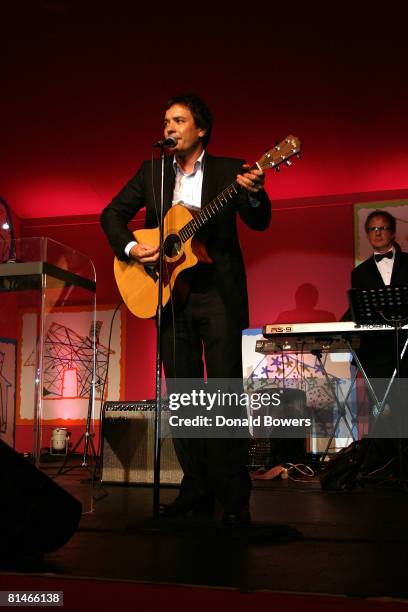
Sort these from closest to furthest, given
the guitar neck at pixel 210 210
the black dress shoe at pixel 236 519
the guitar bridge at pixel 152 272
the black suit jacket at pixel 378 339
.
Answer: the black dress shoe at pixel 236 519
the guitar neck at pixel 210 210
the guitar bridge at pixel 152 272
the black suit jacket at pixel 378 339

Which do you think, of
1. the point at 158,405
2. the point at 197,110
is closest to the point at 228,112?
the point at 197,110

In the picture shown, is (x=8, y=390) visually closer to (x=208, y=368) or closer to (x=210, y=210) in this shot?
(x=208, y=368)

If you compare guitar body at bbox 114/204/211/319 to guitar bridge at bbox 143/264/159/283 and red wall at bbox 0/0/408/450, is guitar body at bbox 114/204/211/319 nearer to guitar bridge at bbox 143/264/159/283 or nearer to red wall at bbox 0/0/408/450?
guitar bridge at bbox 143/264/159/283

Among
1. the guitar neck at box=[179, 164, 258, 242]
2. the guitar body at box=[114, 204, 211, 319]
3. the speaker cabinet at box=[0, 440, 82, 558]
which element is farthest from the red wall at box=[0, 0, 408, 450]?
the speaker cabinet at box=[0, 440, 82, 558]

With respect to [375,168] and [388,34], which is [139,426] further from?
[375,168]

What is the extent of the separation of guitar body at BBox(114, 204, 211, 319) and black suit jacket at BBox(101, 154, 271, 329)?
2.2 inches

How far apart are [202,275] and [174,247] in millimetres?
184

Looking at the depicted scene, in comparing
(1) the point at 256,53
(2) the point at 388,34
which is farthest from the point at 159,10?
(2) the point at 388,34

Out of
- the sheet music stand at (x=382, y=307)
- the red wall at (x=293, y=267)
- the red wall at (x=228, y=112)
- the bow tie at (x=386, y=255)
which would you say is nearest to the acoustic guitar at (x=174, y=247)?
the red wall at (x=228, y=112)

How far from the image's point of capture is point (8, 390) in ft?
8.20

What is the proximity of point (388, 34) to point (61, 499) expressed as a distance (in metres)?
4.29

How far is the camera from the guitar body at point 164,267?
263cm

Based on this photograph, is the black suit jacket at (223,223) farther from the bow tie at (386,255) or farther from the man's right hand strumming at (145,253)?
the bow tie at (386,255)

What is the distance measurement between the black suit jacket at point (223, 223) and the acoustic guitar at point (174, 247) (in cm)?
5
